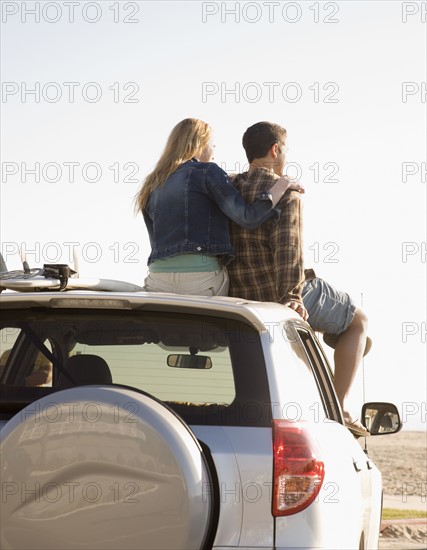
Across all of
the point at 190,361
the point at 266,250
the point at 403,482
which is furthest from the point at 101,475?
the point at 403,482

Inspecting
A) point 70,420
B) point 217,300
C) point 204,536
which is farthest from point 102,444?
point 217,300

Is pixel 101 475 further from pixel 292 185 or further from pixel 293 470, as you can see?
pixel 292 185

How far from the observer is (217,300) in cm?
439

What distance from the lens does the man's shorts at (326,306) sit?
7250 millimetres

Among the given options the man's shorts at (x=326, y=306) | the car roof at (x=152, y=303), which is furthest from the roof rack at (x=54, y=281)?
the man's shorts at (x=326, y=306)

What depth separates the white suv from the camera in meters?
3.82

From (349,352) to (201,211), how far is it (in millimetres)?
1493

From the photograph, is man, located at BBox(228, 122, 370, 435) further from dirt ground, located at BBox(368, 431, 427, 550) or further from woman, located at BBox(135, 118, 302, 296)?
dirt ground, located at BBox(368, 431, 427, 550)

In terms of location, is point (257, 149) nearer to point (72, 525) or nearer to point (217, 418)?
point (217, 418)

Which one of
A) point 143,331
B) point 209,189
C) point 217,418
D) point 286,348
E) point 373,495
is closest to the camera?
point 217,418

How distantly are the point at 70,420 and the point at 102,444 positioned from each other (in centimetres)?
13

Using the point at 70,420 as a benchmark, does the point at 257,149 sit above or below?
above

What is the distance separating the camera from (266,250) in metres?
6.74

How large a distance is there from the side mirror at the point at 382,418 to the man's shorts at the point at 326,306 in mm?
904
